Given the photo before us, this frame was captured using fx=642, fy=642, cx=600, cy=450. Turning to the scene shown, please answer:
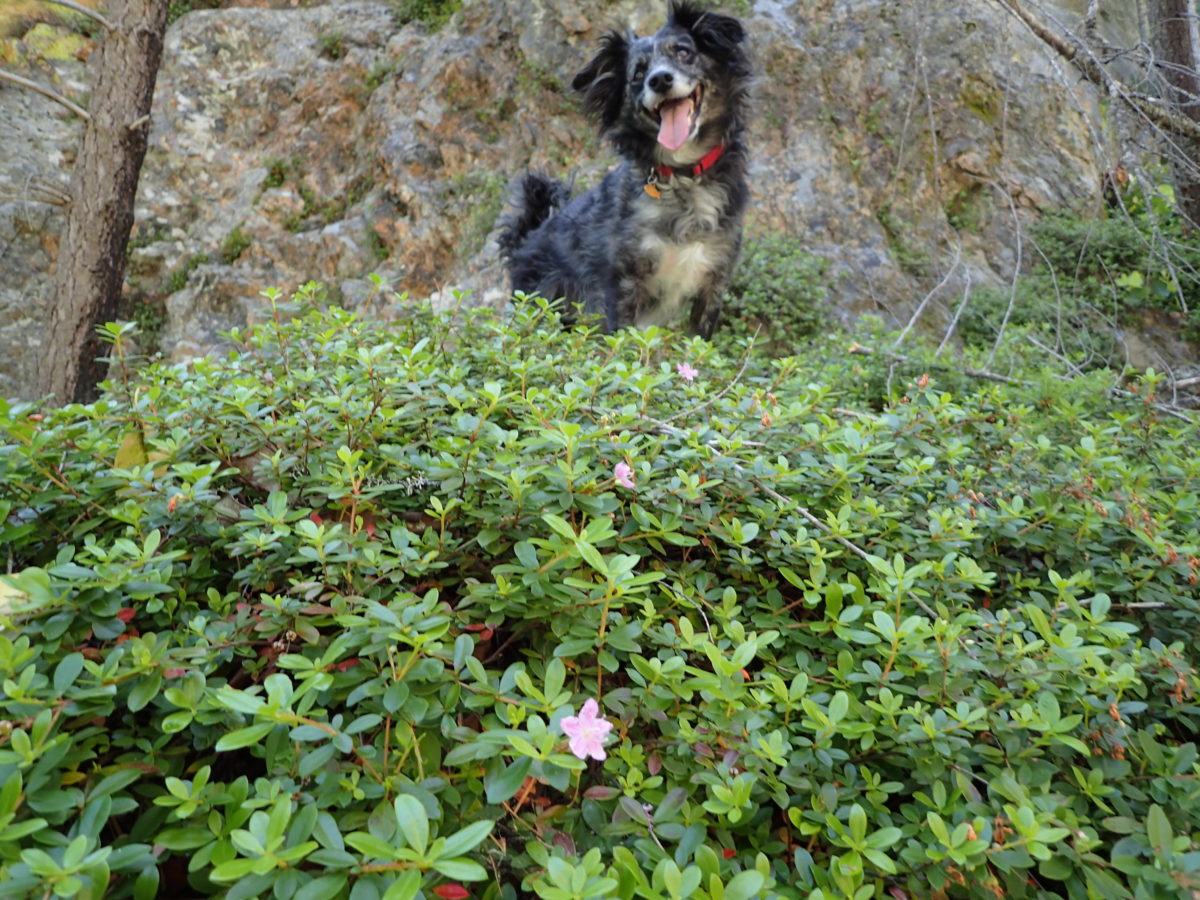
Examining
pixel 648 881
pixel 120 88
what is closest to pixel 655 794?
pixel 648 881

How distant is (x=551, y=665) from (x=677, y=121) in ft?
13.4

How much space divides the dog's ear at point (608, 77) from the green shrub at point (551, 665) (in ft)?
11.7

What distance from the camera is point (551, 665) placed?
2.99ft

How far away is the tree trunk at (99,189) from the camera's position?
4191mm

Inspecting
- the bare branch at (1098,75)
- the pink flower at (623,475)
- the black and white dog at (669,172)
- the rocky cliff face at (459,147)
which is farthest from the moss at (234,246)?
the pink flower at (623,475)

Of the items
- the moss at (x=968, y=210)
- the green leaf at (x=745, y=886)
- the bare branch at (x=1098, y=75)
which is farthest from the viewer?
the moss at (x=968, y=210)

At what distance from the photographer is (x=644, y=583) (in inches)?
38.5

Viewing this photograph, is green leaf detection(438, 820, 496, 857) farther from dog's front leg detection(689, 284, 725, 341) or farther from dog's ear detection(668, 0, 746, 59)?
dog's ear detection(668, 0, 746, 59)

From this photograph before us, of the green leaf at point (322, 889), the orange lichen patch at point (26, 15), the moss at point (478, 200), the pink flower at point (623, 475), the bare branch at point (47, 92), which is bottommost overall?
the moss at point (478, 200)

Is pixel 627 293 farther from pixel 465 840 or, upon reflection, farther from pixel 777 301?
pixel 465 840

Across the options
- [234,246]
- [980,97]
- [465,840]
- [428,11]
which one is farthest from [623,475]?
[428,11]

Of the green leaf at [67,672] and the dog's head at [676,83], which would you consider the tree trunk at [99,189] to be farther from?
the green leaf at [67,672]

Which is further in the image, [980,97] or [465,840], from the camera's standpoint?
[980,97]

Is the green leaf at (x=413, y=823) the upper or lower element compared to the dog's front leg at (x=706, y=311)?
upper
